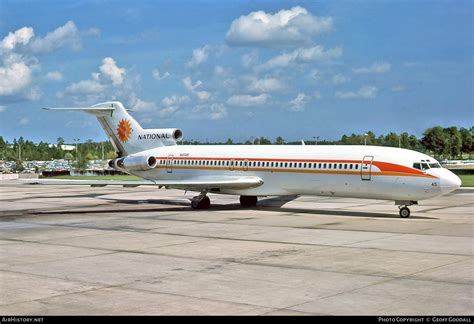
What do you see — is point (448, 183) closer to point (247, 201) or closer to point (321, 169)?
point (321, 169)

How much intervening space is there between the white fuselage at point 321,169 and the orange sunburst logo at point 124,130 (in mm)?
3534

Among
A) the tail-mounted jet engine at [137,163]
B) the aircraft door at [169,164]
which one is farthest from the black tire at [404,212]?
the tail-mounted jet engine at [137,163]

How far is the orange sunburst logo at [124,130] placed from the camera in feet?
122

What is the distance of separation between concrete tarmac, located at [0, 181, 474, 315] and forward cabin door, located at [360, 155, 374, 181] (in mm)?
1775

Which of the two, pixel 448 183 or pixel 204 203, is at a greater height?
pixel 448 183

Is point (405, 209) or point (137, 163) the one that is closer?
point (405, 209)

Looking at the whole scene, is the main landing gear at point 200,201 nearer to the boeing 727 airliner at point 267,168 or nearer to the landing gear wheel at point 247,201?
the boeing 727 airliner at point 267,168

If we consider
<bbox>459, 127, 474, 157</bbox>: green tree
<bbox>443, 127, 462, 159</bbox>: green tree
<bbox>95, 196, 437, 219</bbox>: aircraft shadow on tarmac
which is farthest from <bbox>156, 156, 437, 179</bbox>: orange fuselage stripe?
<bbox>459, 127, 474, 157</bbox>: green tree

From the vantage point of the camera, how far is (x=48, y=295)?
488 inches

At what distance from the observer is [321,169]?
92.4 feet

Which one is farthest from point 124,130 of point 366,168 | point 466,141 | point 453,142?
point 466,141

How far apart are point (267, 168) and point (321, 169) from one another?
10.4ft

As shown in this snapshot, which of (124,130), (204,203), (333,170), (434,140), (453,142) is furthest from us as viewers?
(453,142)

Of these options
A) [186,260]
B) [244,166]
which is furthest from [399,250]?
[244,166]
